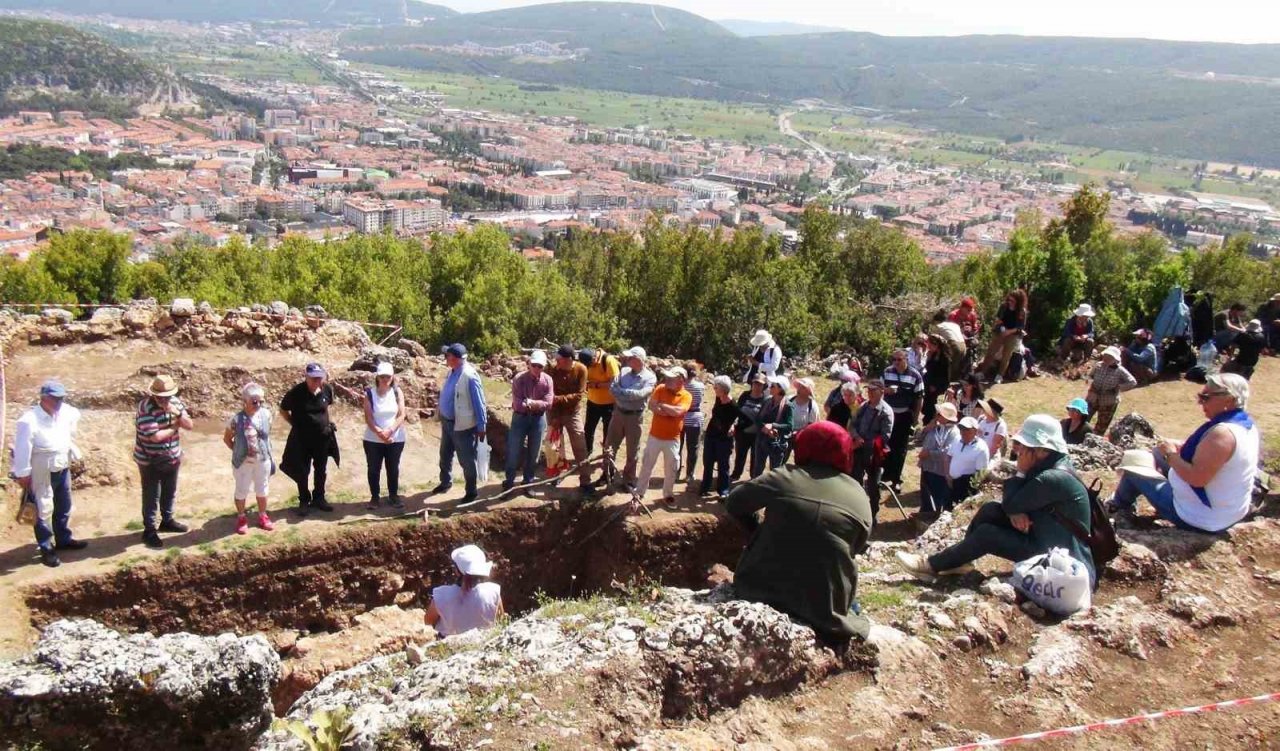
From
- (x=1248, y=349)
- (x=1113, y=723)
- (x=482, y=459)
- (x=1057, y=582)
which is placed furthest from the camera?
(x=1248, y=349)

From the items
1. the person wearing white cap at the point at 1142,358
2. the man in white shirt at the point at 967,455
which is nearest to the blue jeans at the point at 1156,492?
the man in white shirt at the point at 967,455

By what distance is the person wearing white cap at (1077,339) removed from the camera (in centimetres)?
1673

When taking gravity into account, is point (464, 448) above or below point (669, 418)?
below

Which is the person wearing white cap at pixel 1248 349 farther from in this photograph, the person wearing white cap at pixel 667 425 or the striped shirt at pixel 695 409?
the person wearing white cap at pixel 667 425

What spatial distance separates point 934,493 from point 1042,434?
4.54 meters

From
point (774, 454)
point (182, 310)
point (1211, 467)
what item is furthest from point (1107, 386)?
point (182, 310)

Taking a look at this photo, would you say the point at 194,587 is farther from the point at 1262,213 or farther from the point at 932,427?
the point at 1262,213

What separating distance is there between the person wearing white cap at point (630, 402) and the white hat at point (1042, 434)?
4653 millimetres

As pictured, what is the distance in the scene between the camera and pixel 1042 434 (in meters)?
6.57

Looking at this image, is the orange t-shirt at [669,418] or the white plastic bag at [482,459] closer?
the orange t-shirt at [669,418]

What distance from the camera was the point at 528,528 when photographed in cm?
1098

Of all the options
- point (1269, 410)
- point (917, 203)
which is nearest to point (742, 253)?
point (1269, 410)

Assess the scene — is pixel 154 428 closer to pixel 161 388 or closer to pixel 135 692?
pixel 161 388

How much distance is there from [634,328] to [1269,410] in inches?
622
